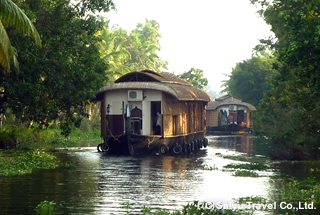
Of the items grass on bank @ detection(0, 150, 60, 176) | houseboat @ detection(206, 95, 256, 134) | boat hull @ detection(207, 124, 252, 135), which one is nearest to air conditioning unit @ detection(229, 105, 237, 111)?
houseboat @ detection(206, 95, 256, 134)

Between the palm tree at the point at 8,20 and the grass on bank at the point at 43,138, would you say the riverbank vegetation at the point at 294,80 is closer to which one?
the palm tree at the point at 8,20

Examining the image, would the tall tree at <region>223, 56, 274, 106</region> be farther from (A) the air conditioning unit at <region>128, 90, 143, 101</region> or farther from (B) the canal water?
(B) the canal water

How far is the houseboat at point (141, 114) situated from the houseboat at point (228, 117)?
26.1m

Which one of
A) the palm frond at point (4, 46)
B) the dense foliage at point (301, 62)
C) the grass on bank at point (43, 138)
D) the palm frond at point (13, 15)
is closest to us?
the palm frond at point (13, 15)

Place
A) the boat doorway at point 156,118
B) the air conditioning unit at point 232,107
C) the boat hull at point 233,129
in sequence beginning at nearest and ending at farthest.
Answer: the boat doorway at point 156,118
the air conditioning unit at point 232,107
the boat hull at point 233,129

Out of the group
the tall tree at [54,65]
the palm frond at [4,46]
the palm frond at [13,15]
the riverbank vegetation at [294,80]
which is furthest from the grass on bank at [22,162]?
the riverbank vegetation at [294,80]

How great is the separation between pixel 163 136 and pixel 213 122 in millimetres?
30326

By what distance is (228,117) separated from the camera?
2249 inches

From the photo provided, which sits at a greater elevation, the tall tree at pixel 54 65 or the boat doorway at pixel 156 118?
the tall tree at pixel 54 65

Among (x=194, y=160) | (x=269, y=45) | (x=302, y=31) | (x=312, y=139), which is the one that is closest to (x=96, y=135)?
(x=269, y=45)

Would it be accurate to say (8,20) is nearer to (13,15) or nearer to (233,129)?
(13,15)

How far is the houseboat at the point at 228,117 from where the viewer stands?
5550 cm

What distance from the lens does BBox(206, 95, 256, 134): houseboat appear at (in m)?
55.5

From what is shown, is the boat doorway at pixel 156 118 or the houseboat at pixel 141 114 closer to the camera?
the houseboat at pixel 141 114
